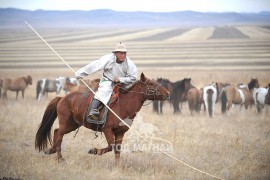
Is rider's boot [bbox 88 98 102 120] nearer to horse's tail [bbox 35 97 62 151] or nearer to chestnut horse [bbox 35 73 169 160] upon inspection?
chestnut horse [bbox 35 73 169 160]

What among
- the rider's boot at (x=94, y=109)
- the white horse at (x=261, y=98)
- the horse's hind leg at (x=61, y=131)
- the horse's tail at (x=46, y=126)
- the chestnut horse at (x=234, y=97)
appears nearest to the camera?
the rider's boot at (x=94, y=109)

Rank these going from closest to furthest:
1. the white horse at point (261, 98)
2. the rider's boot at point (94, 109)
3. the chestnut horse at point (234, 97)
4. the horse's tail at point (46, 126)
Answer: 1. the rider's boot at point (94, 109)
2. the horse's tail at point (46, 126)
3. the white horse at point (261, 98)
4. the chestnut horse at point (234, 97)

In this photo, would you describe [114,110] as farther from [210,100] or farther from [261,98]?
[261,98]

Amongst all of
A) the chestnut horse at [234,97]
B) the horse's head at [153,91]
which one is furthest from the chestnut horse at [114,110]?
the chestnut horse at [234,97]

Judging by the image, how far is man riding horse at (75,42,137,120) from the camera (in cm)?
962

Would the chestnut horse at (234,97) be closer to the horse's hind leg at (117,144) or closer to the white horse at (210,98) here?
the white horse at (210,98)

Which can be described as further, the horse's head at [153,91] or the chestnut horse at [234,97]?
the chestnut horse at [234,97]

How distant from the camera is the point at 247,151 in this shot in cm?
1143

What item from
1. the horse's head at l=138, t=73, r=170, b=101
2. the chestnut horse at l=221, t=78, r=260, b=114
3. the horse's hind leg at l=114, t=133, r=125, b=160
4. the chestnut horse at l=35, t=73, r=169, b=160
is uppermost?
the horse's head at l=138, t=73, r=170, b=101

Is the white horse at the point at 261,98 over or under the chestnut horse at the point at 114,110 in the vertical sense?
under

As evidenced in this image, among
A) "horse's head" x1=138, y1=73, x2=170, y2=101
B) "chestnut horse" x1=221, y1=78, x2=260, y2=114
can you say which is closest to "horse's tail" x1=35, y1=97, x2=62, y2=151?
"horse's head" x1=138, y1=73, x2=170, y2=101

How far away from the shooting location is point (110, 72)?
32.3 ft

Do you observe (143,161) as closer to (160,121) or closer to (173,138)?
(173,138)

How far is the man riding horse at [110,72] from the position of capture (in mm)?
9625
